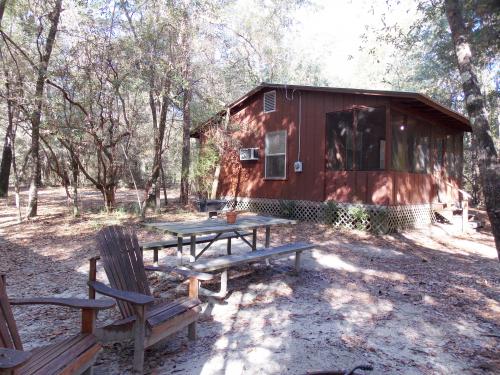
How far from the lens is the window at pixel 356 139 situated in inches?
355

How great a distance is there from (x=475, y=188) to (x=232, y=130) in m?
12.6

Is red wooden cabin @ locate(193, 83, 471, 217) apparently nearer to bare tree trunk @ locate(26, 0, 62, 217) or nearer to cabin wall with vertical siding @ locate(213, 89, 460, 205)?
cabin wall with vertical siding @ locate(213, 89, 460, 205)

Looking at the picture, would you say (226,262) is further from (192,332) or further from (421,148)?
(421,148)

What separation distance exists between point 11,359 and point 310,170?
937 cm

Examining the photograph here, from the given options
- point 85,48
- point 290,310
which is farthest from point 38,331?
point 85,48

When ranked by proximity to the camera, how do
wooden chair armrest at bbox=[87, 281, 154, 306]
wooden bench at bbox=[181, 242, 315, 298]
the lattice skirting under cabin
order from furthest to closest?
the lattice skirting under cabin → wooden bench at bbox=[181, 242, 315, 298] → wooden chair armrest at bbox=[87, 281, 154, 306]

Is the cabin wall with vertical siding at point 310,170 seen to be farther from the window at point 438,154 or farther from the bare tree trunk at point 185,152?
the bare tree trunk at point 185,152

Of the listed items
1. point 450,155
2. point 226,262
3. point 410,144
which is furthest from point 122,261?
point 450,155

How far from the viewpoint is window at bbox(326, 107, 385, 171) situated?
29.6 ft

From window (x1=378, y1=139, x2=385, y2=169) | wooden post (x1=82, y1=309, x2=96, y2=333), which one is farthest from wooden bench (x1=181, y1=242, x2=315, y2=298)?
window (x1=378, y1=139, x2=385, y2=169)

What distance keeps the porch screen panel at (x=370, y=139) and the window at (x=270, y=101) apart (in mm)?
3064

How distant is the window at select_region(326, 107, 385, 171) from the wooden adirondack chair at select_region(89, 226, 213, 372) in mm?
6864

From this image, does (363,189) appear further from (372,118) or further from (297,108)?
(297,108)

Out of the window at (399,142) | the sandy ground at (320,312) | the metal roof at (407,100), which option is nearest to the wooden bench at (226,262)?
the sandy ground at (320,312)
